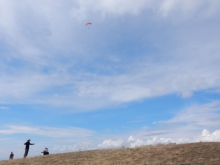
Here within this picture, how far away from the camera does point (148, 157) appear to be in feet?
77.6

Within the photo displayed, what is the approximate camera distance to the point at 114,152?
27906mm

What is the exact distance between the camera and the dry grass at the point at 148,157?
2133cm

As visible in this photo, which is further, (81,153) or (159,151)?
(81,153)

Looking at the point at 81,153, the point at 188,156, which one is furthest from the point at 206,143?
the point at 81,153

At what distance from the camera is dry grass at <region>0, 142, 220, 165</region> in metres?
21.3

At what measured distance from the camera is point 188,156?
22281 mm

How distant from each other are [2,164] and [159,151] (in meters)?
16.8

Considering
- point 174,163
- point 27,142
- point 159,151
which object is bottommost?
point 174,163

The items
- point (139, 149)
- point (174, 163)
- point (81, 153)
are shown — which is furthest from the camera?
point (81, 153)

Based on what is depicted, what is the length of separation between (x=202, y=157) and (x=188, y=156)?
1.24m

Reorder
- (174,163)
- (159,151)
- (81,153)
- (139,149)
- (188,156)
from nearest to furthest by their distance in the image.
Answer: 1. (174,163)
2. (188,156)
3. (159,151)
4. (139,149)
5. (81,153)

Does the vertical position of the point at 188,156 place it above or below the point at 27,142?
below

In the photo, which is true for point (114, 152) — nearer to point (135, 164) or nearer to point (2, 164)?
point (135, 164)

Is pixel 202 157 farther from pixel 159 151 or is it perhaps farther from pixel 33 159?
pixel 33 159
